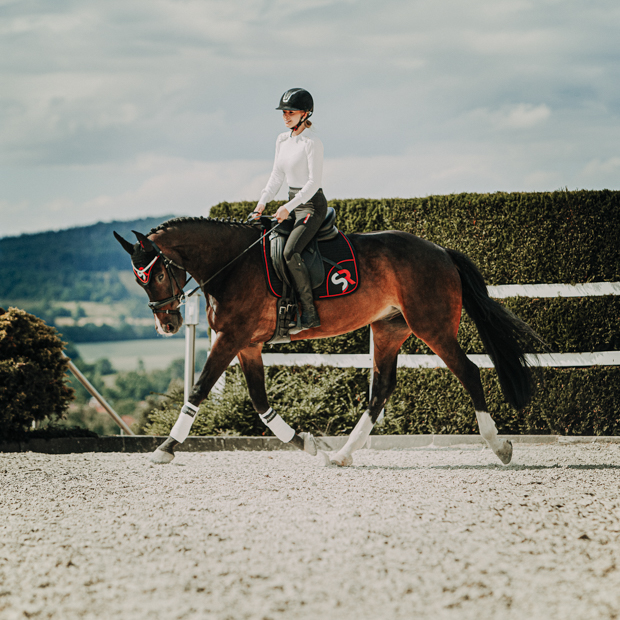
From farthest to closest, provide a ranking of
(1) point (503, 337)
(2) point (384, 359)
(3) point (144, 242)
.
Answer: (2) point (384, 359)
(1) point (503, 337)
(3) point (144, 242)

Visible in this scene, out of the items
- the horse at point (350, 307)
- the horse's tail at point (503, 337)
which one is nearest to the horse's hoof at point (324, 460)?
the horse at point (350, 307)

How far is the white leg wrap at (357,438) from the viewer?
5387mm

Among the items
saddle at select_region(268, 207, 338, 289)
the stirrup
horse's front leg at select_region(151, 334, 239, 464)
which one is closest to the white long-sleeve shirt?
saddle at select_region(268, 207, 338, 289)

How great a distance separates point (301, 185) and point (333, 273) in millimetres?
763

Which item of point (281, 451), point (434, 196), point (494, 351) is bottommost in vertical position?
point (281, 451)

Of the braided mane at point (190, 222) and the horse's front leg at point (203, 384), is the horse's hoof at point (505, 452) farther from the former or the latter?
the braided mane at point (190, 222)

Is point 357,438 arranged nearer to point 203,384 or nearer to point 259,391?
point 259,391

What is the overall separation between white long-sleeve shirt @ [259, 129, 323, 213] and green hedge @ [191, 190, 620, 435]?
2869 millimetres

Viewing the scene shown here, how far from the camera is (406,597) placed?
231 cm

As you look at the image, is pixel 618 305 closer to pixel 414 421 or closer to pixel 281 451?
pixel 414 421

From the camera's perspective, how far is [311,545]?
112 inches

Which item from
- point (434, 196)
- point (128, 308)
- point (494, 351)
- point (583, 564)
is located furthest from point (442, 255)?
point (128, 308)

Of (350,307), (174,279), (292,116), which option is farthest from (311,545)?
(292,116)

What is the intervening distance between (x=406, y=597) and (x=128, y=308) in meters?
20.8
